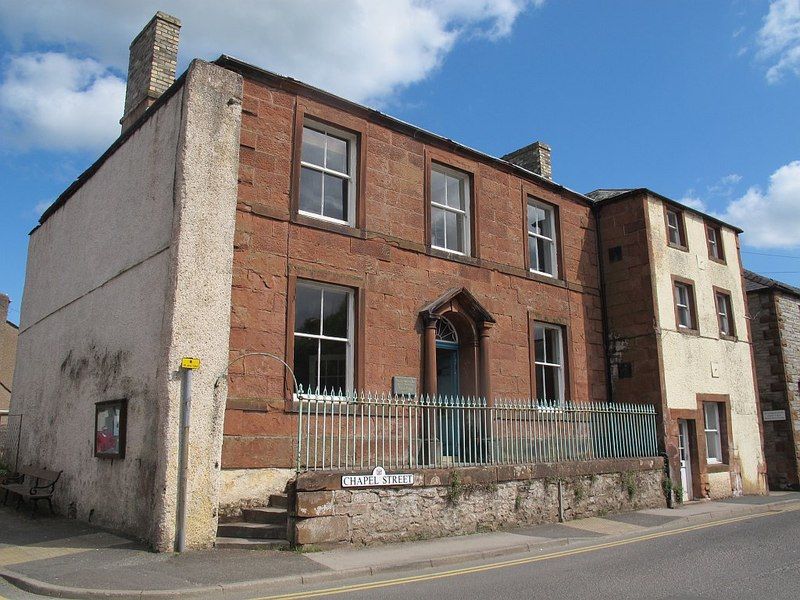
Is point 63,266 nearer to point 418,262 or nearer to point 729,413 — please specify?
point 418,262

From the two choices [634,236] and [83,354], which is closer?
[83,354]

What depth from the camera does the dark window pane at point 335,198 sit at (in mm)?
12781

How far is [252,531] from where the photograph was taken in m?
9.52

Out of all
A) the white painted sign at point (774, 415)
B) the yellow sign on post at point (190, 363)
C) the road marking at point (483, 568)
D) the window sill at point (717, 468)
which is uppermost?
the yellow sign on post at point (190, 363)

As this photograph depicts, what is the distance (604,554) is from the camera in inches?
379

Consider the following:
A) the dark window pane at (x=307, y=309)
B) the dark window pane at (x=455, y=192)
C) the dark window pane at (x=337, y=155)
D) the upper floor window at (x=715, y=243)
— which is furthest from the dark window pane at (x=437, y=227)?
the upper floor window at (x=715, y=243)

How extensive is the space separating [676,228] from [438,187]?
7.93m

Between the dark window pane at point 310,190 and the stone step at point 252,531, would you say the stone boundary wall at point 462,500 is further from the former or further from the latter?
the dark window pane at point 310,190

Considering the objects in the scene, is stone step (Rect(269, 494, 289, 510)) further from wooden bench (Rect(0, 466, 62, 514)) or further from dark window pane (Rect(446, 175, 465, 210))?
dark window pane (Rect(446, 175, 465, 210))

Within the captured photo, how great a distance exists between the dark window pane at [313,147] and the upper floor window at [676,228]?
1048 centimetres

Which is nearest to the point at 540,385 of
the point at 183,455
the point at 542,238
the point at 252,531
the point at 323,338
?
the point at 542,238

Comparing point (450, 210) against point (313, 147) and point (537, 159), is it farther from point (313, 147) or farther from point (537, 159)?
point (537, 159)

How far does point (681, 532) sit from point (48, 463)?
11905 mm

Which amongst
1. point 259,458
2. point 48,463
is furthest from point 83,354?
point 259,458
